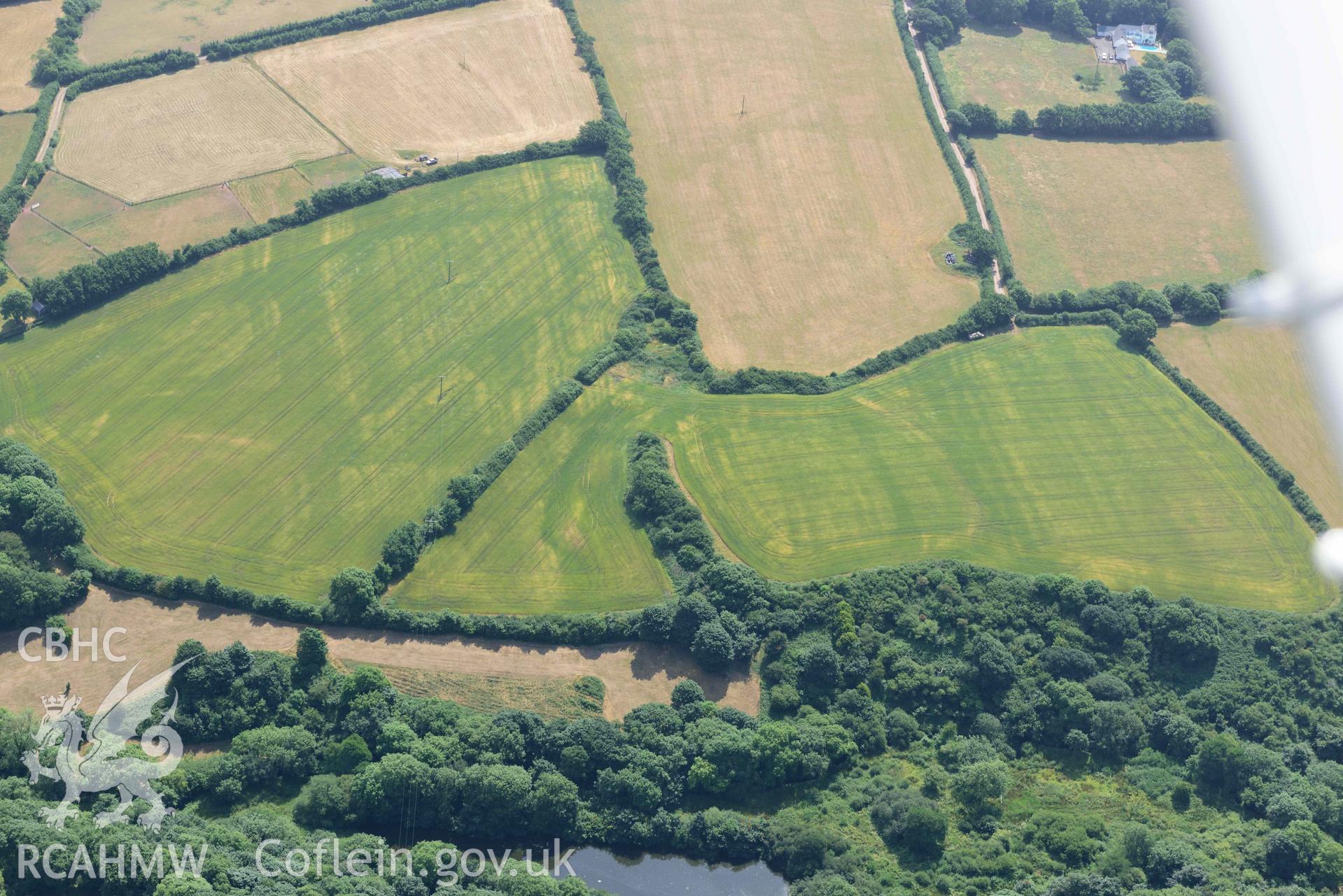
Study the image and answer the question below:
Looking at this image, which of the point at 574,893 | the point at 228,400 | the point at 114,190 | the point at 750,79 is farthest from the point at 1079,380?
the point at 114,190

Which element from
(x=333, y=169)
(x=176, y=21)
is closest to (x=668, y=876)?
(x=333, y=169)

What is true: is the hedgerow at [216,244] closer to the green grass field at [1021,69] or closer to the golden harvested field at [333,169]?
the golden harvested field at [333,169]

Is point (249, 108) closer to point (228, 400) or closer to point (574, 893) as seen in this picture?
point (228, 400)

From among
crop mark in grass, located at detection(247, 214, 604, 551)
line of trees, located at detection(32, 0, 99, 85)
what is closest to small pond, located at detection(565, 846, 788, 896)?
crop mark in grass, located at detection(247, 214, 604, 551)

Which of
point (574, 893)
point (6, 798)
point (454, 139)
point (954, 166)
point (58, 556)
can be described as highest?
point (454, 139)

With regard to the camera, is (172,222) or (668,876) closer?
(668,876)

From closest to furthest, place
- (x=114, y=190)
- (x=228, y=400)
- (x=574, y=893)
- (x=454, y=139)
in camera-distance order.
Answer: (x=574, y=893), (x=228, y=400), (x=114, y=190), (x=454, y=139)

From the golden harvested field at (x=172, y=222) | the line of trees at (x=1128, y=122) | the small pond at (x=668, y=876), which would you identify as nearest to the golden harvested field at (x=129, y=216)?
the golden harvested field at (x=172, y=222)

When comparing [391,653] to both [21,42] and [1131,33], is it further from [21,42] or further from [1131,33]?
[1131,33]
